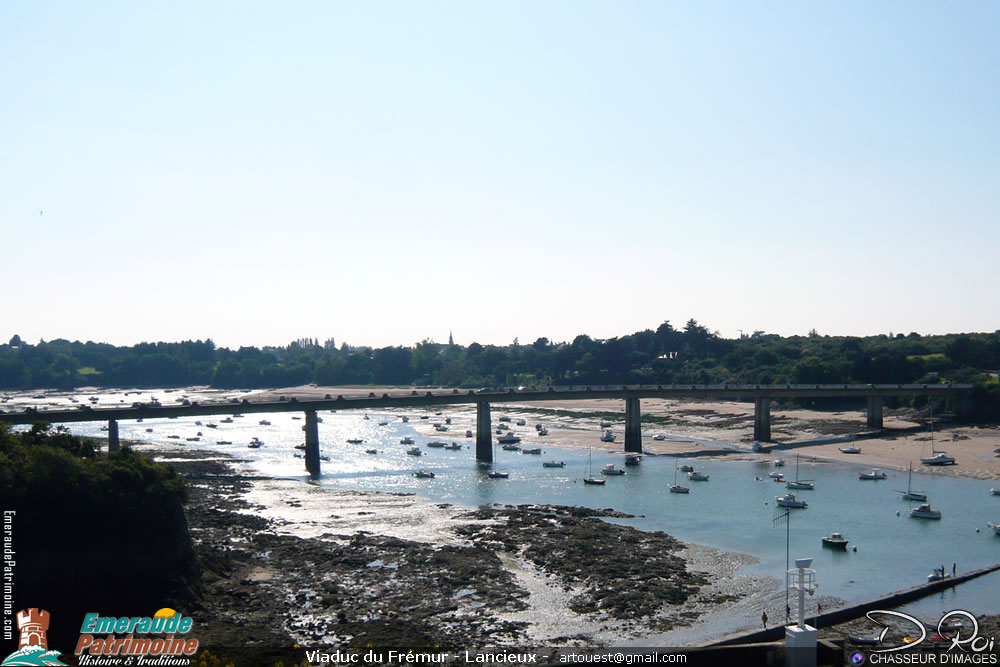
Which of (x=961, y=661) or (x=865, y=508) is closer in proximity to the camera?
(x=961, y=661)

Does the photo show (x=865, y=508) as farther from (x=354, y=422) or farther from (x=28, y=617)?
(x=354, y=422)

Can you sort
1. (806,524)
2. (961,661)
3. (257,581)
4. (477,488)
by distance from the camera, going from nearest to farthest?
(961,661)
(257,581)
(806,524)
(477,488)

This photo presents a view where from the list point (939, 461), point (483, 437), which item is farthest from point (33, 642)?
point (939, 461)

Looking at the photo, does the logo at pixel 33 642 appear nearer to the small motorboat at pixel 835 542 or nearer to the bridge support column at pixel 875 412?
the small motorboat at pixel 835 542

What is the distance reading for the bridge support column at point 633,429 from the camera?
10625 cm

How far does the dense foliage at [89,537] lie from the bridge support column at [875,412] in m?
94.9

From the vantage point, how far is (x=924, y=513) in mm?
63188

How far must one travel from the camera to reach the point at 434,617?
4094cm

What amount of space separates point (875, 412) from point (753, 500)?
A: 51025 millimetres

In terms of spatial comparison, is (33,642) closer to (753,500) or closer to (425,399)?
(753,500)

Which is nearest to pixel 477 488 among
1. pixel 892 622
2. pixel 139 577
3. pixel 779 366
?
pixel 139 577

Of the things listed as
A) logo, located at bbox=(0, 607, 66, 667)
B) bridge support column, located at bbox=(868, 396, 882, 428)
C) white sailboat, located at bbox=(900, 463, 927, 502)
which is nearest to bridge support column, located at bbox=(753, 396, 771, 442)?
bridge support column, located at bbox=(868, 396, 882, 428)

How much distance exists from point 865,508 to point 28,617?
191 ft

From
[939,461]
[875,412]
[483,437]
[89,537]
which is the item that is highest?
[875,412]
